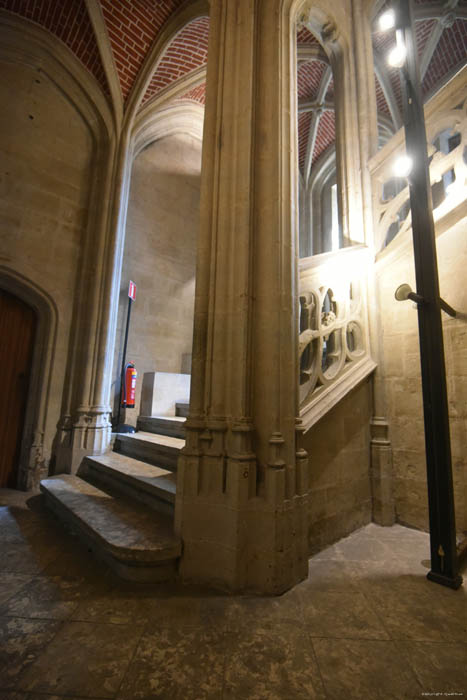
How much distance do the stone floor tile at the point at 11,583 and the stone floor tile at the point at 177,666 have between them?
0.93 m

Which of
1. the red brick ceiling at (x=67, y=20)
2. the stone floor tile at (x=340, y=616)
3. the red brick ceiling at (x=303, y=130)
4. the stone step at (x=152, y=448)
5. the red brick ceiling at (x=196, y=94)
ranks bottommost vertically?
the stone floor tile at (x=340, y=616)

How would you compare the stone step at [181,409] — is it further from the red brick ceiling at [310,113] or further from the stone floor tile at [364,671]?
the red brick ceiling at [310,113]

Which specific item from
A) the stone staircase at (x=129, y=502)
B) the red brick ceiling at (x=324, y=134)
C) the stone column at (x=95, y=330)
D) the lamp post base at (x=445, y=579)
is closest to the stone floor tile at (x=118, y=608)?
the stone staircase at (x=129, y=502)

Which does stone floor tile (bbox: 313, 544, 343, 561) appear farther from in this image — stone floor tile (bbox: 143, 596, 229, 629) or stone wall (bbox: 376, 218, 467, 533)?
stone wall (bbox: 376, 218, 467, 533)

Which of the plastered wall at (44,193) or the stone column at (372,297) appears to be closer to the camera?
the stone column at (372,297)

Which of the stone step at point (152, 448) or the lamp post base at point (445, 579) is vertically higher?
the stone step at point (152, 448)

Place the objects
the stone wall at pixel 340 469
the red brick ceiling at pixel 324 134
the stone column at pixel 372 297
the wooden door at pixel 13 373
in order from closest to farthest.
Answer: the stone wall at pixel 340 469
the stone column at pixel 372 297
the wooden door at pixel 13 373
the red brick ceiling at pixel 324 134

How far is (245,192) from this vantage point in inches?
98.8

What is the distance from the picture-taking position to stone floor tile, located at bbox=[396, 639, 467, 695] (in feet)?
4.40

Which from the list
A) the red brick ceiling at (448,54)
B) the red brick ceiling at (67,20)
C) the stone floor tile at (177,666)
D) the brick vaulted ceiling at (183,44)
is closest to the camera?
the stone floor tile at (177,666)

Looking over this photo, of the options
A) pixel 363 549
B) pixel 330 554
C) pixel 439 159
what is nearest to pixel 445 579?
pixel 363 549

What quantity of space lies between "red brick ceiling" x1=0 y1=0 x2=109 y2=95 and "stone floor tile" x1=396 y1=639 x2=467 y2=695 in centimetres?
747

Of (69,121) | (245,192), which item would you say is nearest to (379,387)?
(245,192)

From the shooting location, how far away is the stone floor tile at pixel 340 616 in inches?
65.4
